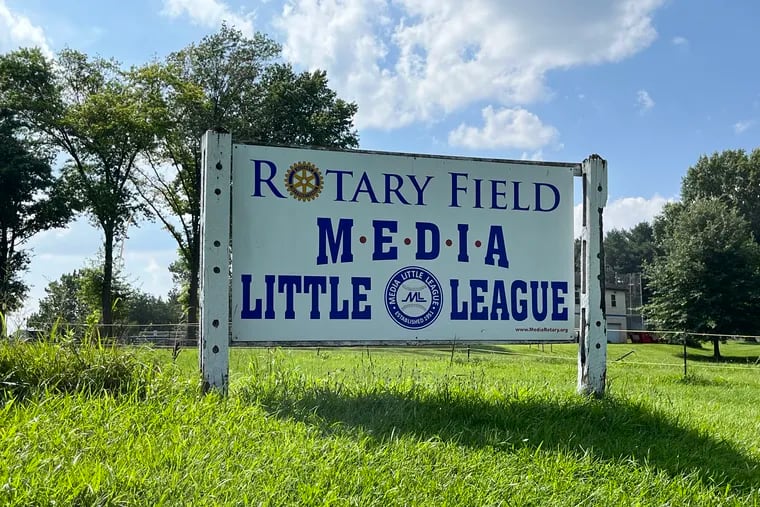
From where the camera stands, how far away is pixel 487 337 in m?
6.50

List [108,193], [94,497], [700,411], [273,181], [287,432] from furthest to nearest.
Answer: [108,193], [700,411], [273,181], [287,432], [94,497]

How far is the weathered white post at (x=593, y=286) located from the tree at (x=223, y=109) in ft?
88.9

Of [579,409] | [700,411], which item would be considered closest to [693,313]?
[700,411]

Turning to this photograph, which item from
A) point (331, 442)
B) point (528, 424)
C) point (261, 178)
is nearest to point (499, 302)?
point (528, 424)

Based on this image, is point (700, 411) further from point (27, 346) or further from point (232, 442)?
point (27, 346)

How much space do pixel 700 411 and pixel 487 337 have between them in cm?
287

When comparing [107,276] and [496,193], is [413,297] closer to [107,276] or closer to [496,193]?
[496,193]

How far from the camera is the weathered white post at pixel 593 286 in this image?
641 centimetres

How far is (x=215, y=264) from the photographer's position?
224 inches

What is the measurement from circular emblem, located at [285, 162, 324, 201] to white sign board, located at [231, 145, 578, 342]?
1 centimetres

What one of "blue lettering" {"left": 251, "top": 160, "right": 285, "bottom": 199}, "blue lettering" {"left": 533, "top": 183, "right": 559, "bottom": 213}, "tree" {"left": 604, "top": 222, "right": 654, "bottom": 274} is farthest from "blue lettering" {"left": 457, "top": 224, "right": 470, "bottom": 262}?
"tree" {"left": 604, "top": 222, "right": 654, "bottom": 274}

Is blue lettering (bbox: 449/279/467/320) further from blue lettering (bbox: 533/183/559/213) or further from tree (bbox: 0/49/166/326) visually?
tree (bbox: 0/49/166/326)

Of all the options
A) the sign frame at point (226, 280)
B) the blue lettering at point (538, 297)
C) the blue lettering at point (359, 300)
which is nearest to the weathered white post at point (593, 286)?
the sign frame at point (226, 280)

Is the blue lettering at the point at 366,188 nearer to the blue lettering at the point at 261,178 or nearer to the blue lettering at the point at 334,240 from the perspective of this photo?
the blue lettering at the point at 334,240
